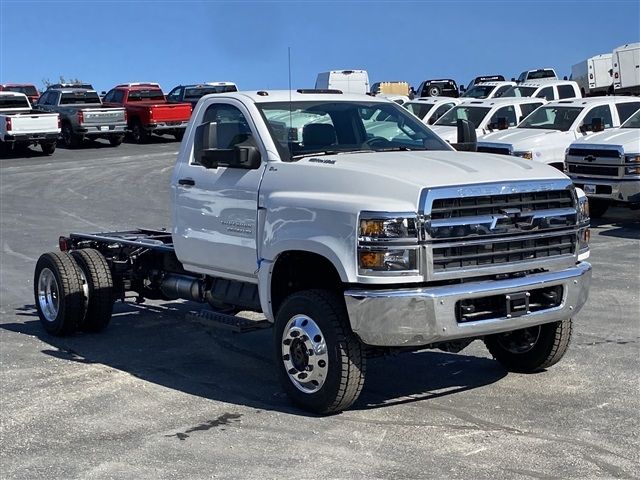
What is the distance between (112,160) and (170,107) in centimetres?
527

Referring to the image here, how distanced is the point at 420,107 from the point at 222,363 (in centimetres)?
1811

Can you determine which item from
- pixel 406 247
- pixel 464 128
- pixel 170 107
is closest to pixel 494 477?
pixel 406 247

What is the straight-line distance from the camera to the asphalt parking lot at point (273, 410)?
19.1 ft

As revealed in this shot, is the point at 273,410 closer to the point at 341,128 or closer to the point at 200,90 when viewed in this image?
the point at 341,128

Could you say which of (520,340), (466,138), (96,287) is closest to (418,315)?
(520,340)

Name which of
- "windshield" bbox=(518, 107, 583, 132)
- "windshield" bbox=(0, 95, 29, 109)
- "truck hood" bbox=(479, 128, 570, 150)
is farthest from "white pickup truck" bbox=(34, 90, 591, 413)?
"windshield" bbox=(0, 95, 29, 109)

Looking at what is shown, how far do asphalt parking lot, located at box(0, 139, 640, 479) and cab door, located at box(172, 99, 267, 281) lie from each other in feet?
2.98

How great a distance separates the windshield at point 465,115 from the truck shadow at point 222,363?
13.0m

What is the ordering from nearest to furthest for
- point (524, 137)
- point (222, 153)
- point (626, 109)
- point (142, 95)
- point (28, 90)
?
point (222, 153)
point (524, 137)
point (626, 109)
point (142, 95)
point (28, 90)

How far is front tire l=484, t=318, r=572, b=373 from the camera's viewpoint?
7.46m

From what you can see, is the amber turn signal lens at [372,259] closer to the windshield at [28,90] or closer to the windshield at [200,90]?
the windshield at [200,90]

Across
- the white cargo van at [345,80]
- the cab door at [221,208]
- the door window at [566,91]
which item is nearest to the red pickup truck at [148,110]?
the white cargo van at [345,80]

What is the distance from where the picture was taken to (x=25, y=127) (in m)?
32.2

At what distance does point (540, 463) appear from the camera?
5.74 metres
